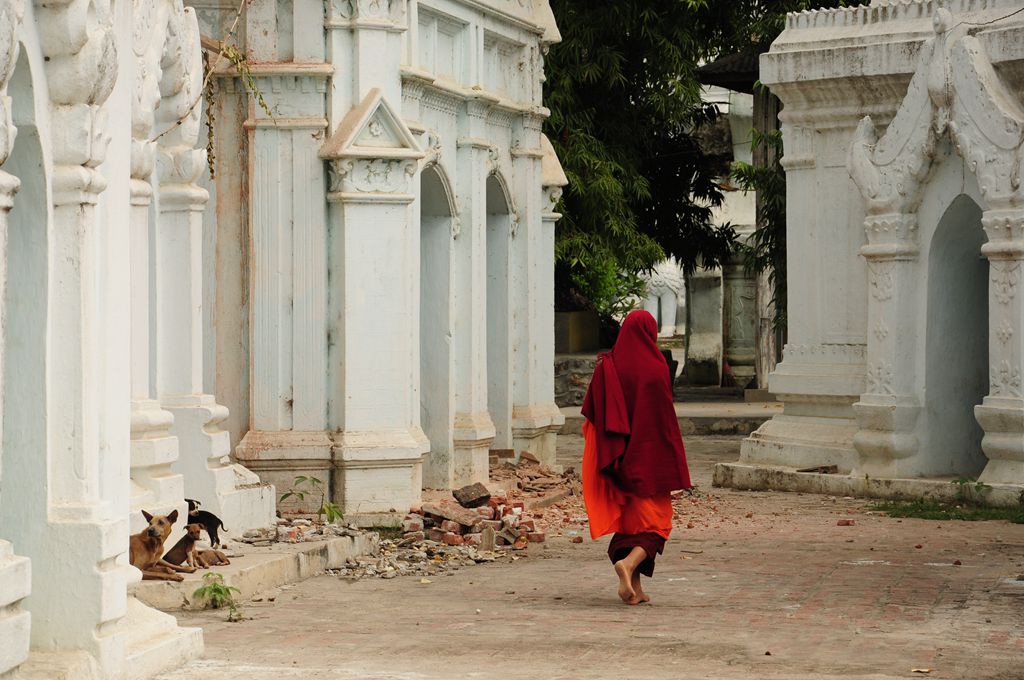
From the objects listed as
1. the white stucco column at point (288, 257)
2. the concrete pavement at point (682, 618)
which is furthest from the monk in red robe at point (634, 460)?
the white stucco column at point (288, 257)

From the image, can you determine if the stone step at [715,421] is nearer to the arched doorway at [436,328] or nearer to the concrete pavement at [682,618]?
the arched doorway at [436,328]

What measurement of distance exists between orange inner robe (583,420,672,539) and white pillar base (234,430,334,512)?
286 cm

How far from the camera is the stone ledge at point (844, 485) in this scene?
13898 mm

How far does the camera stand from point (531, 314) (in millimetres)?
15438

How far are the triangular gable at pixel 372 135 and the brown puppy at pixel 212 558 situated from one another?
11.1 ft

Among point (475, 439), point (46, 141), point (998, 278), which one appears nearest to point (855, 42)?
point (998, 278)

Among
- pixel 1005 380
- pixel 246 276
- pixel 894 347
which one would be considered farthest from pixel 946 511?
→ pixel 246 276

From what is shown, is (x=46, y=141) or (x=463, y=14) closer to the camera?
(x=46, y=141)

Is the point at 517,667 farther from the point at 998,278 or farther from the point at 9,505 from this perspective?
A: the point at 998,278

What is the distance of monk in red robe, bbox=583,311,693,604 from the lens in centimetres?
964

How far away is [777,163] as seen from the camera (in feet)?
75.2

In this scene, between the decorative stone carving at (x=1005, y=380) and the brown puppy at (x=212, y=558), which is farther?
the decorative stone carving at (x=1005, y=380)

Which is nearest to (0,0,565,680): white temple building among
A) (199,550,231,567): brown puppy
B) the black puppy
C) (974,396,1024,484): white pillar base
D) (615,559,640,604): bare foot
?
the black puppy

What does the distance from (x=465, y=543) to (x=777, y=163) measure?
12.3m
